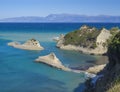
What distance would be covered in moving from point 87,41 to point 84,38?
146 inches

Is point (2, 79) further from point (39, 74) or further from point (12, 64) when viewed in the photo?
point (12, 64)

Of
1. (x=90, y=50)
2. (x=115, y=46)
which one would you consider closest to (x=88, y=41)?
(x=90, y=50)

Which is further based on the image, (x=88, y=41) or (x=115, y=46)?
(x=88, y=41)

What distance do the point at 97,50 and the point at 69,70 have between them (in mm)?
28226

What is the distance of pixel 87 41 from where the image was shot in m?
88.4

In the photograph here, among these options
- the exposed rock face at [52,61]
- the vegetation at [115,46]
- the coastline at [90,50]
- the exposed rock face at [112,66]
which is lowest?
the coastline at [90,50]

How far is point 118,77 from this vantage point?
30.4 m

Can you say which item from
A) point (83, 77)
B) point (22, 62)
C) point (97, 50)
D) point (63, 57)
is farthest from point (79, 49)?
point (83, 77)

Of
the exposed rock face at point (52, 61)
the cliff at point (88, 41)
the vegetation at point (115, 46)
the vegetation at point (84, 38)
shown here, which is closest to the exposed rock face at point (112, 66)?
the vegetation at point (115, 46)

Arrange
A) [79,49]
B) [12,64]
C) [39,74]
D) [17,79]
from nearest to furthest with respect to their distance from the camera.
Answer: [17,79]
[39,74]
[12,64]
[79,49]

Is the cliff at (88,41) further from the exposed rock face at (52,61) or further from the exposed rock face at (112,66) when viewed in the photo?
the exposed rock face at (112,66)

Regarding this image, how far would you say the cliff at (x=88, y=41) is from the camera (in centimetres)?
8419

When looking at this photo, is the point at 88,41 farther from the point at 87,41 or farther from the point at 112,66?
the point at 112,66

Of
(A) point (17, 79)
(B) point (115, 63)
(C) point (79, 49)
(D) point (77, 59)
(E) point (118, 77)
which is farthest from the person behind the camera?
(C) point (79, 49)
